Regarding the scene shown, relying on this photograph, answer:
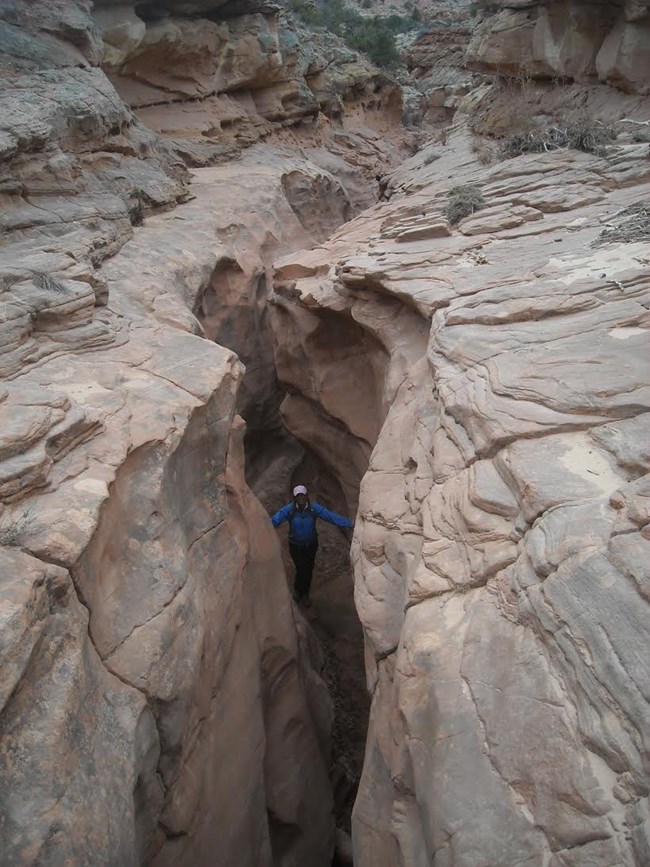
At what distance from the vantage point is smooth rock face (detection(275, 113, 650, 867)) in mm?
2449

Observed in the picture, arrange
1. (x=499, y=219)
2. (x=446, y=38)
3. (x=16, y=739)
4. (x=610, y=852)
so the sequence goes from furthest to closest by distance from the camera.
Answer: (x=446, y=38), (x=499, y=219), (x=16, y=739), (x=610, y=852)

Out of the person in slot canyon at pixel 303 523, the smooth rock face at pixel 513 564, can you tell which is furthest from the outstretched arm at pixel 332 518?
the smooth rock face at pixel 513 564

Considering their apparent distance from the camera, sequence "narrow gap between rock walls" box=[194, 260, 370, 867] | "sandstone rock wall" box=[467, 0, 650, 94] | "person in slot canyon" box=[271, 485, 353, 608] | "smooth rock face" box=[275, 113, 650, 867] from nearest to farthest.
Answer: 1. "smooth rock face" box=[275, 113, 650, 867]
2. "narrow gap between rock walls" box=[194, 260, 370, 867]
3. "person in slot canyon" box=[271, 485, 353, 608]
4. "sandstone rock wall" box=[467, 0, 650, 94]

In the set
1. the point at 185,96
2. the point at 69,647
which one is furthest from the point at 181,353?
the point at 185,96

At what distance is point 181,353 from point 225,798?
3.82 metres

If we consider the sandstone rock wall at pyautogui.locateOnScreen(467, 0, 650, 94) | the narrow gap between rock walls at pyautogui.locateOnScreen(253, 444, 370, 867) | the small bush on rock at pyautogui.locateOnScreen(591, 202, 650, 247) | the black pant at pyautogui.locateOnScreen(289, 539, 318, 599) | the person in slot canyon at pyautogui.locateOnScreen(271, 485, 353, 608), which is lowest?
the narrow gap between rock walls at pyautogui.locateOnScreen(253, 444, 370, 867)

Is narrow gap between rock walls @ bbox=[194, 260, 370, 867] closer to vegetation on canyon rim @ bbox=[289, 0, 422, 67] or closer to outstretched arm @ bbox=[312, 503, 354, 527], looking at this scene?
outstretched arm @ bbox=[312, 503, 354, 527]

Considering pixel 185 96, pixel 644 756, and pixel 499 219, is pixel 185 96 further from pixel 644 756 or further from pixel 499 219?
pixel 644 756

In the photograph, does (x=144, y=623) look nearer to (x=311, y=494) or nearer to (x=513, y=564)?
(x=513, y=564)

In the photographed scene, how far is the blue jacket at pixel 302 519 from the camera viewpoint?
7.94m

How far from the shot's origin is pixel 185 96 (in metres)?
15.3

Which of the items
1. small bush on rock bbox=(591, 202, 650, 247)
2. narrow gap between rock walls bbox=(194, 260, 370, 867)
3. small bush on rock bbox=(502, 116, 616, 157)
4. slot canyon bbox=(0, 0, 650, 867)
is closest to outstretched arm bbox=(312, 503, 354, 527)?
slot canyon bbox=(0, 0, 650, 867)

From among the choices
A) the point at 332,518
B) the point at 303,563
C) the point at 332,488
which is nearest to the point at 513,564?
the point at 332,518

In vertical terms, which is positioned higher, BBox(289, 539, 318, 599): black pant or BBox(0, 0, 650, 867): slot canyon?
BBox(0, 0, 650, 867): slot canyon
